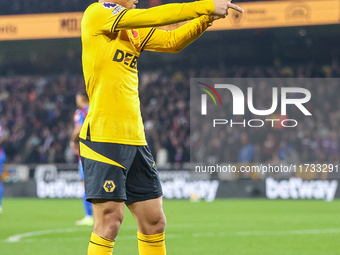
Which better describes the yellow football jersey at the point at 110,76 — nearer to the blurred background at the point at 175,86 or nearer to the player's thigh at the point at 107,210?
the player's thigh at the point at 107,210

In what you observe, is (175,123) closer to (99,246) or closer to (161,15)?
(99,246)

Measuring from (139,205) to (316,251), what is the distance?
3207 mm

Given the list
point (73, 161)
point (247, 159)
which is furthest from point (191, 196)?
point (73, 161)

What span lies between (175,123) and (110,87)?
56.4ft

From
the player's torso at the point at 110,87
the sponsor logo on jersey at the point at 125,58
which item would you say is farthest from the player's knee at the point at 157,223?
the sponsor logo on jersey at the point at 125,58

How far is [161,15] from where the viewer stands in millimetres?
2998

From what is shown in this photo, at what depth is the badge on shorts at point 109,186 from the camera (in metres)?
3.14

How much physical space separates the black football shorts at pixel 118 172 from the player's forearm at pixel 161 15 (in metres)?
0.71

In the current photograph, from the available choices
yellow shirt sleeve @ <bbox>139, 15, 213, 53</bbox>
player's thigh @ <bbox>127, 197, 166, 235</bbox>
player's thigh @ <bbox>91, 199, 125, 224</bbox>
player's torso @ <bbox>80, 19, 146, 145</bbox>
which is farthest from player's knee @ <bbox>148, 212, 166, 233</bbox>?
yellow shirt sleeve @ <bbox>139, 15, 213, 53</bbox>

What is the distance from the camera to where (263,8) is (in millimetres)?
17484

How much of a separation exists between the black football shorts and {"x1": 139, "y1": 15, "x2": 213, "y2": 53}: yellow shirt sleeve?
0.68 meters

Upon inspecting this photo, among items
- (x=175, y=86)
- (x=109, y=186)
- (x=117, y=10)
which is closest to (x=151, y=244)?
(x=109, y=186)

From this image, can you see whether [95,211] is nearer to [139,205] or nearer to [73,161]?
[139,205]

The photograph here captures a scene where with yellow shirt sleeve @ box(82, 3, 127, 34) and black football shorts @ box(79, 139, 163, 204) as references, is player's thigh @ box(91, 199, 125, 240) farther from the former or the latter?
yellow shirt sleeve @ box(82, 3, 127, 34)
